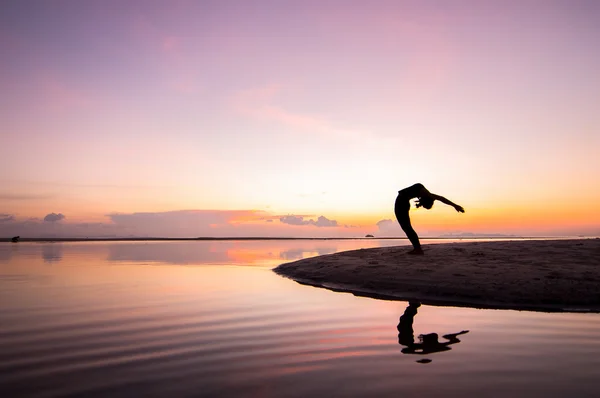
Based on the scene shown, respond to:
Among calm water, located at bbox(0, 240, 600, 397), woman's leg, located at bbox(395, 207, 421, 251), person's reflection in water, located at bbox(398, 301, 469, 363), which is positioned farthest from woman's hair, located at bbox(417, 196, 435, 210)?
person's reflection in water, located at bbox(398, 301, 469, 363)

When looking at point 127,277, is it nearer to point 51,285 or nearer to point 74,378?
point 51,285

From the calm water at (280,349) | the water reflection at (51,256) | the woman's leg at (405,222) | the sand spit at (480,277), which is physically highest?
the woman's leg at (405,222)

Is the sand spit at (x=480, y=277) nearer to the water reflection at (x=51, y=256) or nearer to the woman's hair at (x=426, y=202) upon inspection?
the woman's hair at (x=426, y=202)

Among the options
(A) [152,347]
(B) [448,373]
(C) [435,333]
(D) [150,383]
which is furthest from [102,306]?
(B) [448,373]

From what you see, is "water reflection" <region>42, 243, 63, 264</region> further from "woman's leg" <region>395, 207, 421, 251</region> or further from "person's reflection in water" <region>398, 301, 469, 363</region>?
"person's reflection in water" <region>398, 301, 469, 363</region>

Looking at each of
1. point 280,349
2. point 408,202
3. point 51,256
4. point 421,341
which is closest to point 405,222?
point 408,202

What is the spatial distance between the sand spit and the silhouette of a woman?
1.66 metres

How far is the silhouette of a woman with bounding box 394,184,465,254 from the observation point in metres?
22.1

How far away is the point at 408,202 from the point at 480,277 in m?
7.42

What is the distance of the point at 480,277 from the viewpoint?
54.6ft

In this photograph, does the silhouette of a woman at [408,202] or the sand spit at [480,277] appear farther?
the silhouette of a woman at [408,202]

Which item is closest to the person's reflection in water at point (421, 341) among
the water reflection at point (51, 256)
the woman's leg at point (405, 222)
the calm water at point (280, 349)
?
the calm water at point (280, 349)

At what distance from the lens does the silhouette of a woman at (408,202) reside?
72.4 feet

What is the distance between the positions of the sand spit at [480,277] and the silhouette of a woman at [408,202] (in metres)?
1.66
